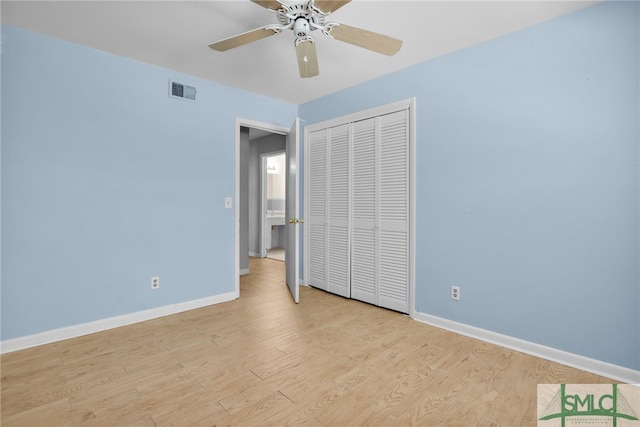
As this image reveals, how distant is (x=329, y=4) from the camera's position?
174cm

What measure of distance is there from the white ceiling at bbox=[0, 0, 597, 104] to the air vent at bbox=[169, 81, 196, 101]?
0.53 feet

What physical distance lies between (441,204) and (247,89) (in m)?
2.57

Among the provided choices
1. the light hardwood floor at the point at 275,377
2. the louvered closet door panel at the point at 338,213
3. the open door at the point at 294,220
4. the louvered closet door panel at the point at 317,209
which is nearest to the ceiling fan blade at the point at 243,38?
the open door at the point at 294,220

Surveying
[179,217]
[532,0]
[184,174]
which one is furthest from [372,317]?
[532,0]

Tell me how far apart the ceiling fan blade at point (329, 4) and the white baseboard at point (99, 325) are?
2.97 m

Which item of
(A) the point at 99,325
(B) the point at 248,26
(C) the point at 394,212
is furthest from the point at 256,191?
(B) the point at 248,26

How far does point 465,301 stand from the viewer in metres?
2.68

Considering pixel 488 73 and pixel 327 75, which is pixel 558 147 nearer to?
pixel 488 73

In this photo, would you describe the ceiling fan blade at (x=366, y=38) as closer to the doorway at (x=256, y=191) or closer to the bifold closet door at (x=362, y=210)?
the bifold closet door at (x=362, y=210)

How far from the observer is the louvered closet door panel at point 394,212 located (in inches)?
122

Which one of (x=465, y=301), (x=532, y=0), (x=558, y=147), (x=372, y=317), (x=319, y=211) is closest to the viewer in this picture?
(x=532, y=0)

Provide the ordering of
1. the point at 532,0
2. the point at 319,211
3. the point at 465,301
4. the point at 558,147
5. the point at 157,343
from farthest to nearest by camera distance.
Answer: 1. the point at 319,211
2. the point at 465,301
3. the point at 157,343
4. the point at 558,147
5. the point at 532,0

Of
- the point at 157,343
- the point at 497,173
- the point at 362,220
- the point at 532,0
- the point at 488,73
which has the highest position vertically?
the point at 532,0

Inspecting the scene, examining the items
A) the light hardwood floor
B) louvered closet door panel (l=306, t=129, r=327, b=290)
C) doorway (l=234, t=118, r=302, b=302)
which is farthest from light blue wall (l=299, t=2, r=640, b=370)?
doorway (l=234, t=118, r=302, b=302)
